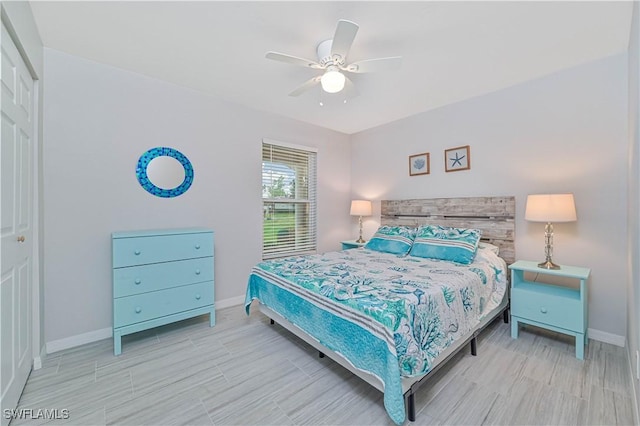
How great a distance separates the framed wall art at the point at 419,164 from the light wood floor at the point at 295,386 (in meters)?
2.17

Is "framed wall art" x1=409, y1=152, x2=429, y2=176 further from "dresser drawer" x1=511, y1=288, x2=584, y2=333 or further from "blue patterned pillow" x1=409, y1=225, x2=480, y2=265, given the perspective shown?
"dresser drawer" x1=511, y1=288, x2=584, y2=333

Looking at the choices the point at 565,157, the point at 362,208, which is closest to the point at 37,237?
the point at 362,208

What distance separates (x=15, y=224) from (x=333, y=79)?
2.30 metres

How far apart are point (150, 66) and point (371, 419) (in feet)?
11.1

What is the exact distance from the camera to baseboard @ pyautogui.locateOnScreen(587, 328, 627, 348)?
233 centimetres

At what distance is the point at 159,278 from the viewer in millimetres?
2484

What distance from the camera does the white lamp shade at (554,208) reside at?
2.31m

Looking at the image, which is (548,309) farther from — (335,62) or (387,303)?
(335,62)

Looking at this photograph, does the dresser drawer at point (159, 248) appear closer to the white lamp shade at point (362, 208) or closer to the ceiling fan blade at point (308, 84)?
the ceiling fan blade at point (308, 84)

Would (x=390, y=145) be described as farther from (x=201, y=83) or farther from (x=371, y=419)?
(x=371, y=419)

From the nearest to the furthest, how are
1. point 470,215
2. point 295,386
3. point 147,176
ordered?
point 295,386 < point 147,176 < point 470,215

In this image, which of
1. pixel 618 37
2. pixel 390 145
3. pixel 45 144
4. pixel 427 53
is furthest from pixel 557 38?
pixel 45 144

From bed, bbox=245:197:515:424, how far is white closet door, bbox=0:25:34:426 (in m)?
1.60

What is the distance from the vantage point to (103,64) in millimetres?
2527
